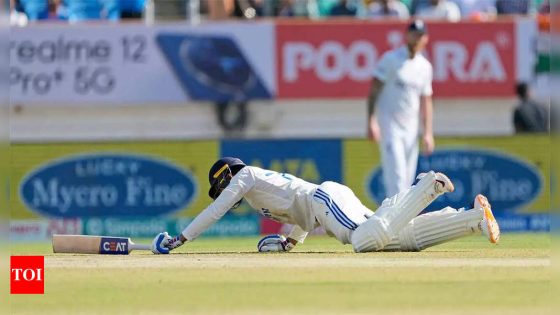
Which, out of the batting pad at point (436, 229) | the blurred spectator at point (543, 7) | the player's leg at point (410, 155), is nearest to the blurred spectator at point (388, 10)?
the blurred spectator at point (543, 7)

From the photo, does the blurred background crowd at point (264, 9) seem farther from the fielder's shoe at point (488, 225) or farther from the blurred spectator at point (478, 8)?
the fielder's shoe at point (488, 225)

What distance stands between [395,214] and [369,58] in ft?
33.7

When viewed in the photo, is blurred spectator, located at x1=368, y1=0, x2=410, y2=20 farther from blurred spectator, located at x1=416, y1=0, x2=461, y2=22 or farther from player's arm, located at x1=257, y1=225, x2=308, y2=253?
player's arm, located at x1=257, y1=225, x2=308, y2=253

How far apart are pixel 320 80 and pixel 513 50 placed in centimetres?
271

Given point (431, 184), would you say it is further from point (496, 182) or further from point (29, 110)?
point (29, 110)

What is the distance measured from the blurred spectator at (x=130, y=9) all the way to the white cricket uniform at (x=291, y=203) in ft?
32.4

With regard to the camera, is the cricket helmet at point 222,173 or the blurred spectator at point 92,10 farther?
the blurred spectator at point 92,10

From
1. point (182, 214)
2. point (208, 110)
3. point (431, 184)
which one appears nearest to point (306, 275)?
point (431, 184)

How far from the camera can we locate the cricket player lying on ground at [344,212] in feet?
30.3

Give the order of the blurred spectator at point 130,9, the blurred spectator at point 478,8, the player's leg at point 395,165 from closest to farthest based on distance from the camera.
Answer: the player's leg at point 395,165
the blurred spectator at point 130,9
the blurred spectator at point 478,8

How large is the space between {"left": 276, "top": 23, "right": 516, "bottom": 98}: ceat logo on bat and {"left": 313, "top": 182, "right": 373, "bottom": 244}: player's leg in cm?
974

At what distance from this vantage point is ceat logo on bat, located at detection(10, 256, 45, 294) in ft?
26.2

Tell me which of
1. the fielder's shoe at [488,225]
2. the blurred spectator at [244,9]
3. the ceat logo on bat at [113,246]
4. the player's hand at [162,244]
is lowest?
the ceat logo on bat at [113,246]

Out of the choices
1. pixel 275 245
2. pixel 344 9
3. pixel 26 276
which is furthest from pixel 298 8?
pixel 26 276
